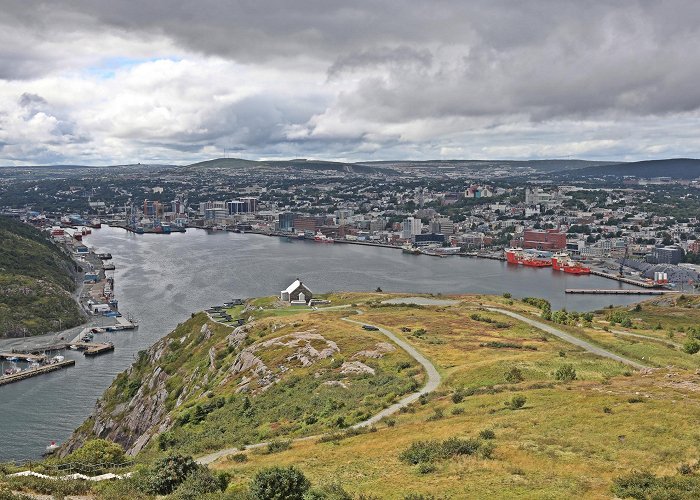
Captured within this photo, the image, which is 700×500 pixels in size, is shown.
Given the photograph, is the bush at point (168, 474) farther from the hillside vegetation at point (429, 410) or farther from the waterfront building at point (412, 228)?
the waterfront building at point (412, 228)

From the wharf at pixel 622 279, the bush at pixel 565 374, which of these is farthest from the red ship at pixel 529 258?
the bush at pixel 565 374

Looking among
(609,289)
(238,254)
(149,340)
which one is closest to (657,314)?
(609,289)

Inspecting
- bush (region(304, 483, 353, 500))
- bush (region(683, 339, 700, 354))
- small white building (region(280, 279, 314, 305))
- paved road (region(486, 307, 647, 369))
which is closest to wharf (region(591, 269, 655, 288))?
paved road (region(486, 307, 647, 369))

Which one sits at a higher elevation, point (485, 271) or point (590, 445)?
point (590, 445)

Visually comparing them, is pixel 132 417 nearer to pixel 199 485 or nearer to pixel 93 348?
pixel 199 485

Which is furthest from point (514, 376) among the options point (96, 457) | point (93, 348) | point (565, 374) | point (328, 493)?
point (93, 348)

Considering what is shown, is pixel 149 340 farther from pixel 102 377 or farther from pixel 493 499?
pixel 493 499

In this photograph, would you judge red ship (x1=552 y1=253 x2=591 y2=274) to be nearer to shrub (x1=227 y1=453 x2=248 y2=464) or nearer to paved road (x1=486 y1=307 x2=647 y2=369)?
paved road (x1=486 y1=307 x2=647 y2=369)
